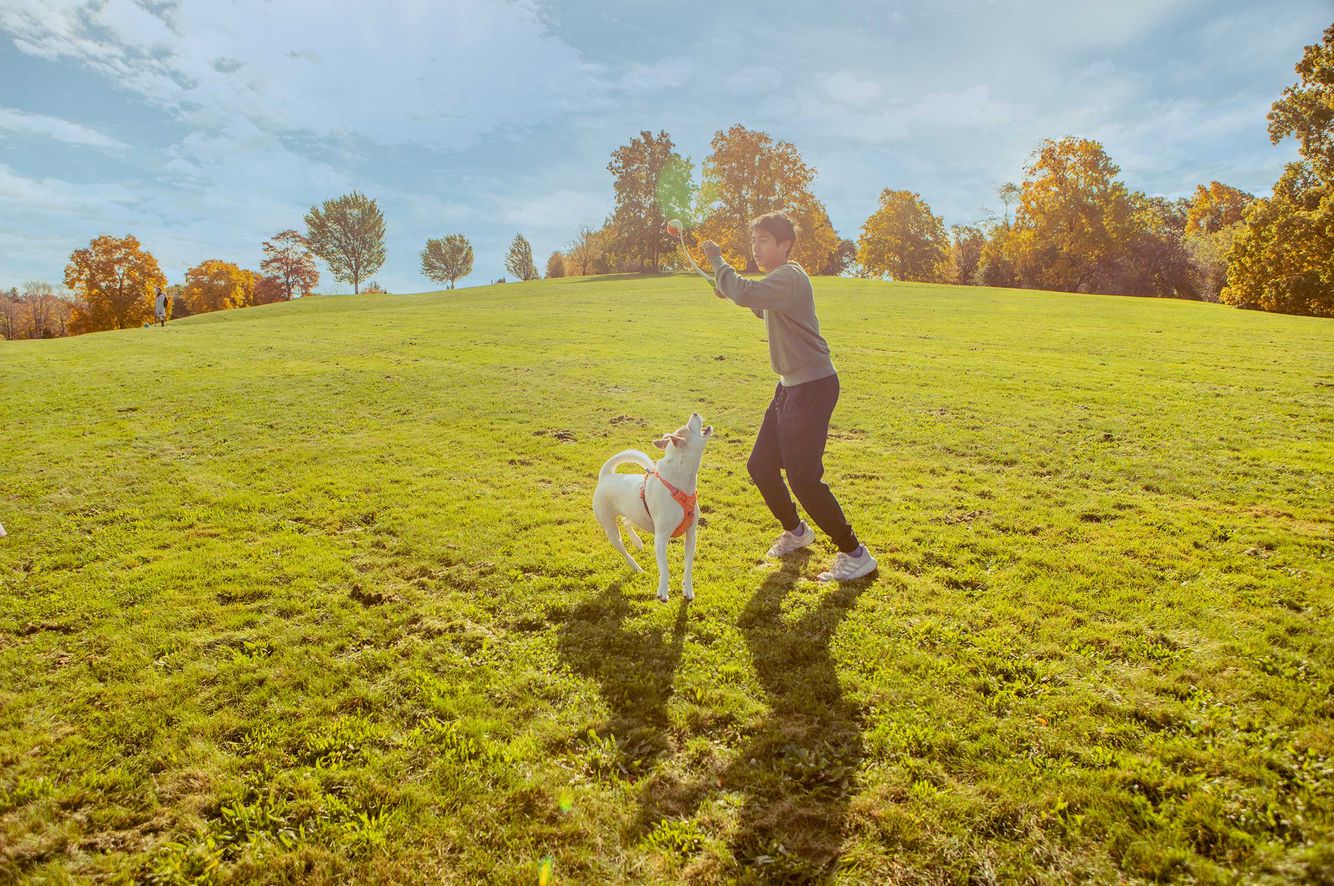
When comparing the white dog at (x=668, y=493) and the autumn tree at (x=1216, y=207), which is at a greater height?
the autumn tree at (x=1216, y=207)

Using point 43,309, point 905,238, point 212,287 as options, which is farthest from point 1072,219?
point 43,309

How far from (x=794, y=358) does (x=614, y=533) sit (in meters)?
2.55

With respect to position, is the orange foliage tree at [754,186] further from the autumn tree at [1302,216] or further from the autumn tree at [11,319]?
the autumn tree at [11,319]

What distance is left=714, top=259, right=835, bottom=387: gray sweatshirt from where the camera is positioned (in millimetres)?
5234

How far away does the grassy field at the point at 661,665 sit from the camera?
3.29 metres

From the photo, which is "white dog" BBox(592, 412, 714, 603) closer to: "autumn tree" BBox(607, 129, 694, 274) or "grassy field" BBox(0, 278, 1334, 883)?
"grassy field" BBox(0, 278, 1334, 883)

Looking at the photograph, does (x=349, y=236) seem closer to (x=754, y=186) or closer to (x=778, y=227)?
(x=754, y=186)

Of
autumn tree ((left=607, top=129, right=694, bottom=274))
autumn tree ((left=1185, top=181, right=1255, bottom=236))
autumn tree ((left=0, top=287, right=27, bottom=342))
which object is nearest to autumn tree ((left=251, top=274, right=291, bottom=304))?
autumn tree ((left=0, top=287, right=27, bottom=342))

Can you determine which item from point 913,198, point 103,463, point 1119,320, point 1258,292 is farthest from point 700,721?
point 913,198

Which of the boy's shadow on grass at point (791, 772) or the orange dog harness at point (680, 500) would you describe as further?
the orange dog harness at point (680, 500)

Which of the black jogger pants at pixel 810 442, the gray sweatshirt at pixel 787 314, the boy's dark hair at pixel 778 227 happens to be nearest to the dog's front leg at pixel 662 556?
the black jogger pants at pixel 810 442

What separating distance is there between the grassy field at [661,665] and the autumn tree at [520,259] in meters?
98.9

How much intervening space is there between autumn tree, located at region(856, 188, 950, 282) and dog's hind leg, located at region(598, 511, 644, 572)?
229 ft

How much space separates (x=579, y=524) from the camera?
7793 millimetres
